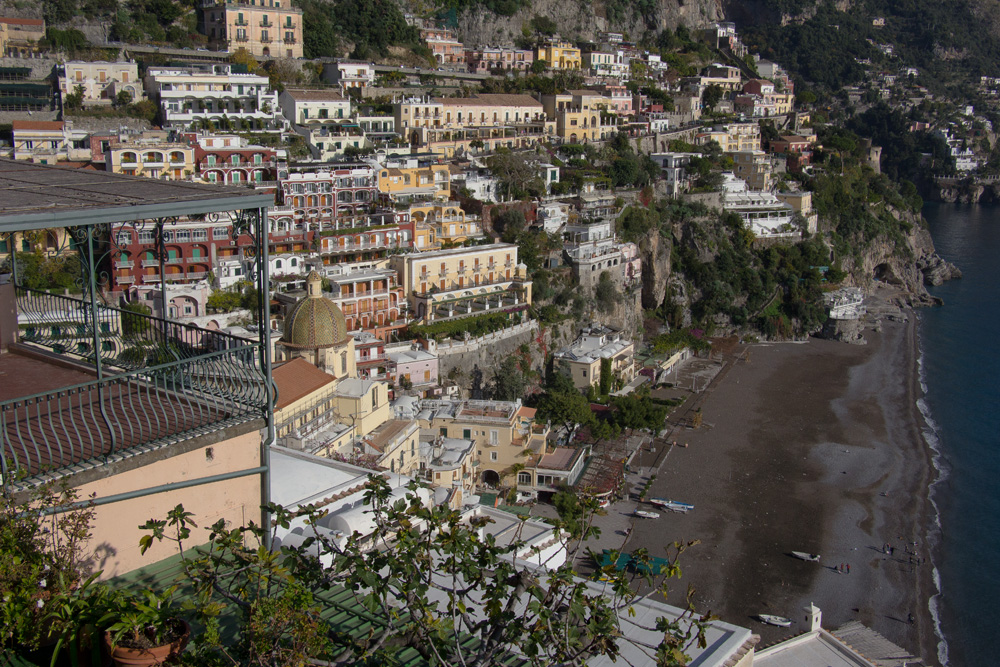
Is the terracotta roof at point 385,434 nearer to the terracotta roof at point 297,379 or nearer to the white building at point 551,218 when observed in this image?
the terracotta roof at point 297,379

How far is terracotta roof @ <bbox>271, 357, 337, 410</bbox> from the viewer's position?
18.1 metres

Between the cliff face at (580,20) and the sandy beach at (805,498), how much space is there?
31951 mm

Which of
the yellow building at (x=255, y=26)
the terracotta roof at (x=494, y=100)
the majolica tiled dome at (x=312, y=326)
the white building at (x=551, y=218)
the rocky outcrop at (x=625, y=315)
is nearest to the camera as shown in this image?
the majolica tiled dome at (x=312, y=326)

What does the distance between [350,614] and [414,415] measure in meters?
17.3

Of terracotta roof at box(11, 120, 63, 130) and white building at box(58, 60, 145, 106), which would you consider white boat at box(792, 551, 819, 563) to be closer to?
terracotta roof at box(11, 120, 63, 130)

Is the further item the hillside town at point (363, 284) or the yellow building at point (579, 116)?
the yellow building at point (579, 116)

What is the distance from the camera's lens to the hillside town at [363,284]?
526 centimetres

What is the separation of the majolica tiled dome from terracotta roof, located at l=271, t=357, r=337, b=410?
4.14 feet

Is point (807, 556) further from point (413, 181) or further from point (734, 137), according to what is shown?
point (734, 137)

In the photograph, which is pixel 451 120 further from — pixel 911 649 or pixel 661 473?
pixel 911 649

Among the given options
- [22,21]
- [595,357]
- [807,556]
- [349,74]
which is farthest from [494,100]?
[807,556]

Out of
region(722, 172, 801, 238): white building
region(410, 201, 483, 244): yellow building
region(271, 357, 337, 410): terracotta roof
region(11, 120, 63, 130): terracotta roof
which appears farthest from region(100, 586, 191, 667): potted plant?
region(722, 172, 801, 238): white building

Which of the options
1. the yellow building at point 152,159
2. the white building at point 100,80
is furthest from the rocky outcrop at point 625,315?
the white building at point 100,80

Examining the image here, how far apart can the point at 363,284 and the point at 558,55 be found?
112ft
